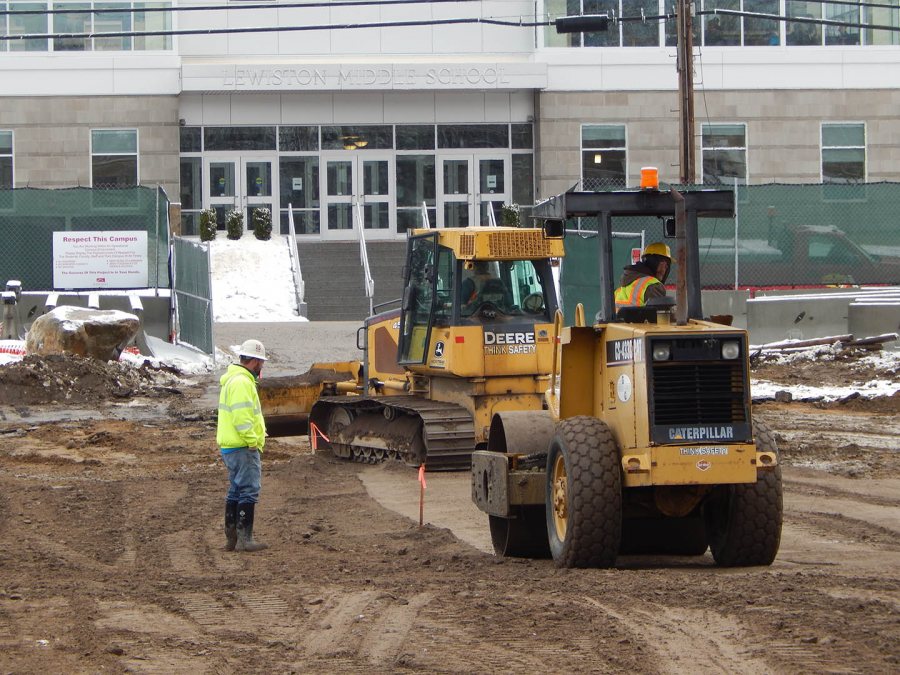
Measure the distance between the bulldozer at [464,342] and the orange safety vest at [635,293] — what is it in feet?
16.7

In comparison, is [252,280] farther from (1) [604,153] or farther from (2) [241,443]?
(2) [241,443]

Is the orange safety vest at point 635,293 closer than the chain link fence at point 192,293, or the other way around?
the orange safety vest at point 635,293

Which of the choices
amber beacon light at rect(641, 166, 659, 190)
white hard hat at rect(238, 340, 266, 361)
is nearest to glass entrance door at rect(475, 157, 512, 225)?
white hard hat at rect(238, 340, 266, 361)

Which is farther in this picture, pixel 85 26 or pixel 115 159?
pixel 115 159

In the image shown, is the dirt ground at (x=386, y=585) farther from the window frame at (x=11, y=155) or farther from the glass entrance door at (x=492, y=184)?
the glass entrance door at (x=492, y=184)

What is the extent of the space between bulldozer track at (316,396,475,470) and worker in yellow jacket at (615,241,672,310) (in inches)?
204

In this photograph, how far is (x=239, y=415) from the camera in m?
11.1

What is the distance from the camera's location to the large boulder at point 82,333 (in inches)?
913

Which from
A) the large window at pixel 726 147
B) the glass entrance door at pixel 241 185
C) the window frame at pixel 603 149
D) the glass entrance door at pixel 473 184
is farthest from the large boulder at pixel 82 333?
the large window at pixel 726 147

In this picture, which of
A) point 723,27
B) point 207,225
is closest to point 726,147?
point 723,27

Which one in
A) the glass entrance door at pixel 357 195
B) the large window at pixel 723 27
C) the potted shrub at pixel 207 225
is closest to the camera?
the potted shrub at pixel 207 225

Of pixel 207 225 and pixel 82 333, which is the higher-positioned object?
pixel 207 225

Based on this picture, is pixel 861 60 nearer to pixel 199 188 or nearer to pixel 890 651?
pixel 199 188

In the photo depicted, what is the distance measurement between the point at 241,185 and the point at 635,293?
106 feet
